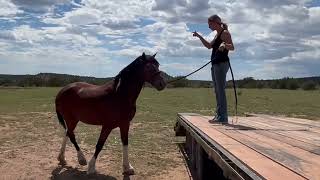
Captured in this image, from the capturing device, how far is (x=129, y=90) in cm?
785

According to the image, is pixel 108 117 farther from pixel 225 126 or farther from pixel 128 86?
pixel 225 126

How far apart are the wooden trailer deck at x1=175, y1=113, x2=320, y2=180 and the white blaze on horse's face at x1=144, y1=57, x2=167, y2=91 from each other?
983 millimetres

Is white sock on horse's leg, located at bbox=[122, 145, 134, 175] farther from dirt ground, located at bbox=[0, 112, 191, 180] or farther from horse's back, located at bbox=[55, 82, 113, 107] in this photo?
horse's back, located at bbox=[55, 82, 113, 107]

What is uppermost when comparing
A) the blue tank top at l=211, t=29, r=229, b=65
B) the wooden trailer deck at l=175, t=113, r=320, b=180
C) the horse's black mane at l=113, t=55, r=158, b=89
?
the blue tank top at l=211, t=29, r=229, b=65

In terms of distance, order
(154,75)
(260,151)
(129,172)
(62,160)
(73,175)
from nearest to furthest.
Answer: (260,151)
(154,75)
(129,172)
(73,175)
(62,160)

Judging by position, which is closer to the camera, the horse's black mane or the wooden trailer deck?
the wooden trailer deck

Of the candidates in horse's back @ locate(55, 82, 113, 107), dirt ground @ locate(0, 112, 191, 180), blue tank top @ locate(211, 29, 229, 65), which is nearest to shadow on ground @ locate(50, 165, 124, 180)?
dirt ground @ locate(0, 112, 191, 180)

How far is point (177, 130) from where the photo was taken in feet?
41.1

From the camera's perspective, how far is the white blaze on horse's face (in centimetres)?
766

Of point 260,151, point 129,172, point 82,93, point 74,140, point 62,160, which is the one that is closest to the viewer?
point 260,151

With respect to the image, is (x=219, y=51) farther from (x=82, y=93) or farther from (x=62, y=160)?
(x=62, y=160)

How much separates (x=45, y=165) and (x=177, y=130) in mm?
4428

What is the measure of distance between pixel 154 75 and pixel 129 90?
49 cm

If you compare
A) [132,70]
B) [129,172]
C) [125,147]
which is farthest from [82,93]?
[129,172]
